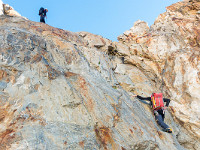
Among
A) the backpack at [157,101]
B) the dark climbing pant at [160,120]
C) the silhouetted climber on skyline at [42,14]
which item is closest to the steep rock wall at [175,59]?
the backpack at [157,101]

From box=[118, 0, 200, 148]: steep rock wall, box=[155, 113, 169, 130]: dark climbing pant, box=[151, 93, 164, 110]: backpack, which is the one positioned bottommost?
box=[155, 113, 169, 130]: dark climbing pant

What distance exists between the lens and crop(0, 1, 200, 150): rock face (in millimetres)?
9137

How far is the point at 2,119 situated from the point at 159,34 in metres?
22.0

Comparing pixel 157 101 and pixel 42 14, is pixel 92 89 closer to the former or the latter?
pixel 157 101

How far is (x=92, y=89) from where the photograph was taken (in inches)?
A: 487

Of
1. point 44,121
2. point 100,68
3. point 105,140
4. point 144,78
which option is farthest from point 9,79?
point 144,78

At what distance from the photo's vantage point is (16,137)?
26.1 feet

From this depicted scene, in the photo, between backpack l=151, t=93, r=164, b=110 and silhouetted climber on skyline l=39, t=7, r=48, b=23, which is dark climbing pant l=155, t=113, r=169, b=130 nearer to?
backpack l=151, t=93, r=164, b=110

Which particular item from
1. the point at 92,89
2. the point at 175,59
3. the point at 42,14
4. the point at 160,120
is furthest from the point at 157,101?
the point at 42,14

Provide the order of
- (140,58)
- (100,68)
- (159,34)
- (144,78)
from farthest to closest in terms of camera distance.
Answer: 1. (159,34)
2. (140,58)
3. (144,78)
4. (100,68)

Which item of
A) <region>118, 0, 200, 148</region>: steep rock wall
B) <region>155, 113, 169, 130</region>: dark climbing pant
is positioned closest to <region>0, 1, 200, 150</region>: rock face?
<region>118, 0, 200, 148</region>: steep rock wall

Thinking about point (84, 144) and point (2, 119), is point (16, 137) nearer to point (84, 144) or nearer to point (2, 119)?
point (2, 119)

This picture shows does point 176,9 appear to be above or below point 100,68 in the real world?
above

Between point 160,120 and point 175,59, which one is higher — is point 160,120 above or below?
below
